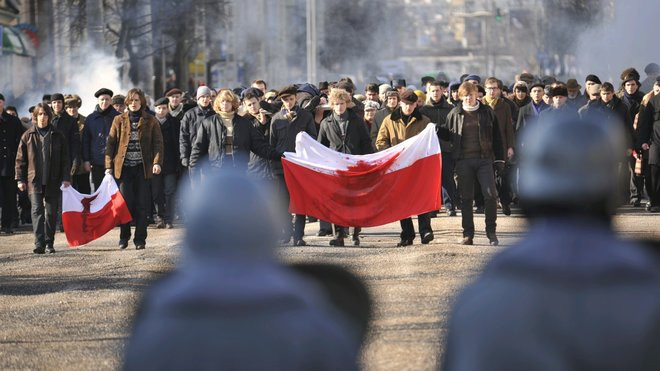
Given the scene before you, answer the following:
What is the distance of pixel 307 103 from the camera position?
17953mm

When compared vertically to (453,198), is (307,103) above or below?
above

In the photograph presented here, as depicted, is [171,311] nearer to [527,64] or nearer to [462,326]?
[462,326]

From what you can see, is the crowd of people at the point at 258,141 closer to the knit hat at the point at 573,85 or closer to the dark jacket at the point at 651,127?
the dark jacket at the point at 651,127

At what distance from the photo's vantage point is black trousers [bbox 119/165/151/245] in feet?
54.1

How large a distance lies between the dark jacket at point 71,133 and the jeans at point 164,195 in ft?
4.39

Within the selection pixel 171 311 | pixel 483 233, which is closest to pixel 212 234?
pixel 171 311

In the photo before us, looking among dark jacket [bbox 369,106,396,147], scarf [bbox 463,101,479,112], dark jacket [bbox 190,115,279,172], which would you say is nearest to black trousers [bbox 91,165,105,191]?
dark jacket [bbox 369,106,396,147]

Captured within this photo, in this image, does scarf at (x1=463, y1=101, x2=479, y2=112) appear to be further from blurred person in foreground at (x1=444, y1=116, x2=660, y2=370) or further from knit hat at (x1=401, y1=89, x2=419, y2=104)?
blurred person in foreground at (x1=444, y1=116, x2=660, y2=370)

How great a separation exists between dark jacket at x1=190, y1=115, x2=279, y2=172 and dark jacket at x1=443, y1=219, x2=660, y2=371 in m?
12.2

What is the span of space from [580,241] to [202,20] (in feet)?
198

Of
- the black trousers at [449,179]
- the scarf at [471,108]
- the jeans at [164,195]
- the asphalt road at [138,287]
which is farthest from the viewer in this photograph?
the jeans at [164,195]

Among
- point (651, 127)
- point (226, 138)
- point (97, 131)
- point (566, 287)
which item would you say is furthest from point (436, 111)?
point (566, 287)

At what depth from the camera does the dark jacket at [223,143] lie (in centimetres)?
1565

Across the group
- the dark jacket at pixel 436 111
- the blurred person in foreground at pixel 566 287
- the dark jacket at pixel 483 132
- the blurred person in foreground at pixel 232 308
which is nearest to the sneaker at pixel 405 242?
the dark jacket at pixel 483 132
